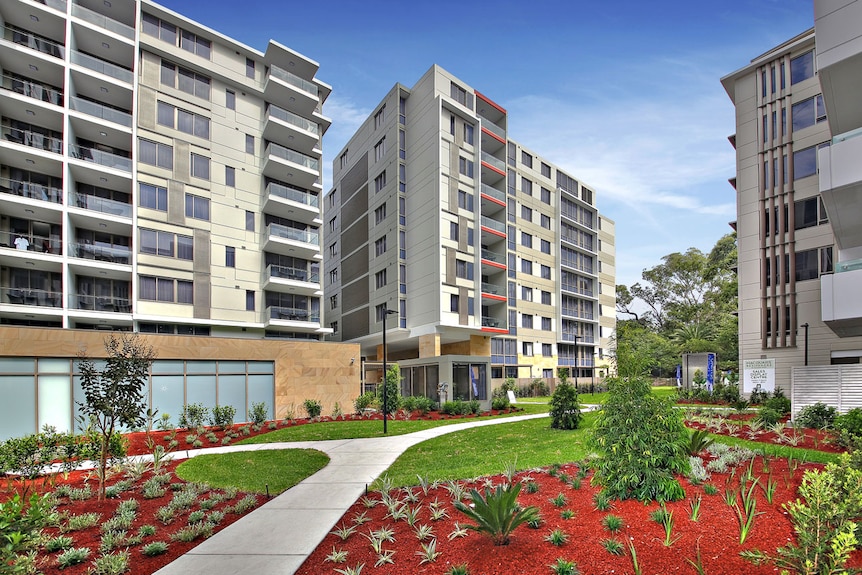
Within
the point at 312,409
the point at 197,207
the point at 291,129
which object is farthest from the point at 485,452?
the point at 291,129

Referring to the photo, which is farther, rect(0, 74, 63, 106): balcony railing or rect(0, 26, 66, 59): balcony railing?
rect(0, 26, 66, 59): balcony railing

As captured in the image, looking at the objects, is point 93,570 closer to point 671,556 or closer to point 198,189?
point 671,556

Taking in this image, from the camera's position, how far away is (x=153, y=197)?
29.6 m

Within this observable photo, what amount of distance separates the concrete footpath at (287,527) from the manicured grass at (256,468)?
48cm

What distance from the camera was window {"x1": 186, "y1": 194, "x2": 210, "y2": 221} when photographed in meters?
31.0

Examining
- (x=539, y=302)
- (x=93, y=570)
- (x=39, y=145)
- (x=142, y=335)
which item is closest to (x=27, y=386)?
(x=142, y=335)

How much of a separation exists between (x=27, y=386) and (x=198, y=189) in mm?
15947

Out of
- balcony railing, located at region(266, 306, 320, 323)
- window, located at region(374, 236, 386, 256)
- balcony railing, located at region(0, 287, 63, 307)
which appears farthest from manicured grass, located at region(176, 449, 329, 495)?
window, located at region(374, 236, 386, 256)

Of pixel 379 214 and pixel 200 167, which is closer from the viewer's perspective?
pixel 200 167

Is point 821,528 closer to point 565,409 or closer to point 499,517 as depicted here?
point 499,517

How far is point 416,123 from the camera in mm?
40656

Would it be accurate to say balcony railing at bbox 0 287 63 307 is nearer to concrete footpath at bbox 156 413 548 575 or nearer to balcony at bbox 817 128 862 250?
concrete footpath at bbox 156 413 548 575

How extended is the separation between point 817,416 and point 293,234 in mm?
31084

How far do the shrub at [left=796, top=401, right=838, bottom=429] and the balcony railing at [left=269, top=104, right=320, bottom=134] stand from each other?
114ft
